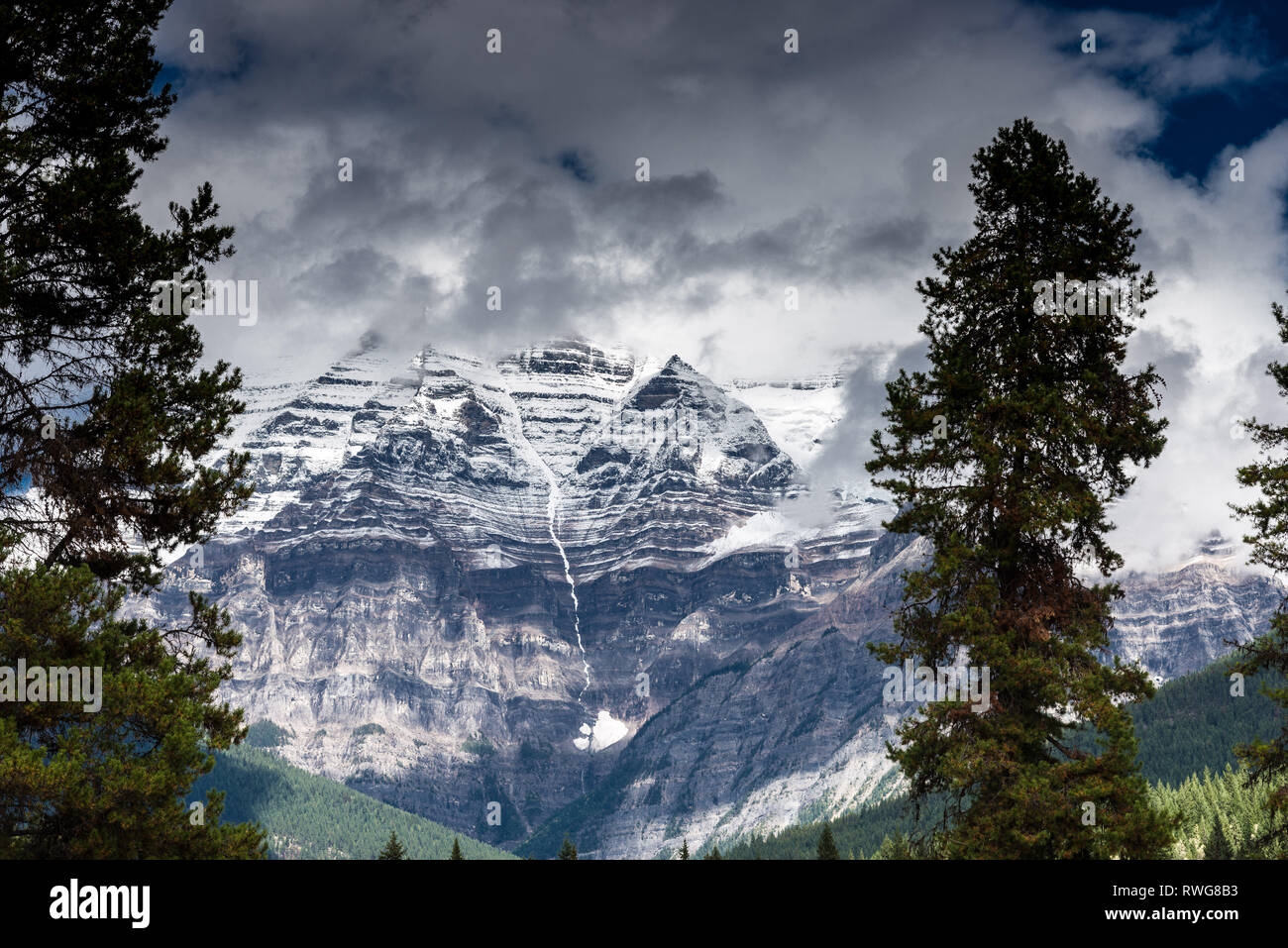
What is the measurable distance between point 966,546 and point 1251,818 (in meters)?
138

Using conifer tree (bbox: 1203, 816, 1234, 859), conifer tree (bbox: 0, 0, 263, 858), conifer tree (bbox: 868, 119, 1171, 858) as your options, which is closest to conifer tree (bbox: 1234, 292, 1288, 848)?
conifer tree (bbox: 868, 119, 1171, 858)

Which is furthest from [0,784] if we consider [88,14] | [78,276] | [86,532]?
[88,14]

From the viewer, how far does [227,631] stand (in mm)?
27953

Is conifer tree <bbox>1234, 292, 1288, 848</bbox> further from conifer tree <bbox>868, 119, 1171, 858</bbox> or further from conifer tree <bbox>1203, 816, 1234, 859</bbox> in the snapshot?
conifer tree <bbox>1203, 816, 1234, 859</bbox>

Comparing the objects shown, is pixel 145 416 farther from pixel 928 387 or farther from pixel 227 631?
pixel 928 387

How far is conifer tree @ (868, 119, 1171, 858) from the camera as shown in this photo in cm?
2528

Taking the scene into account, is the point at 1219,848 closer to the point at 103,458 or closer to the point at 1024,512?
the point at 1024,512
